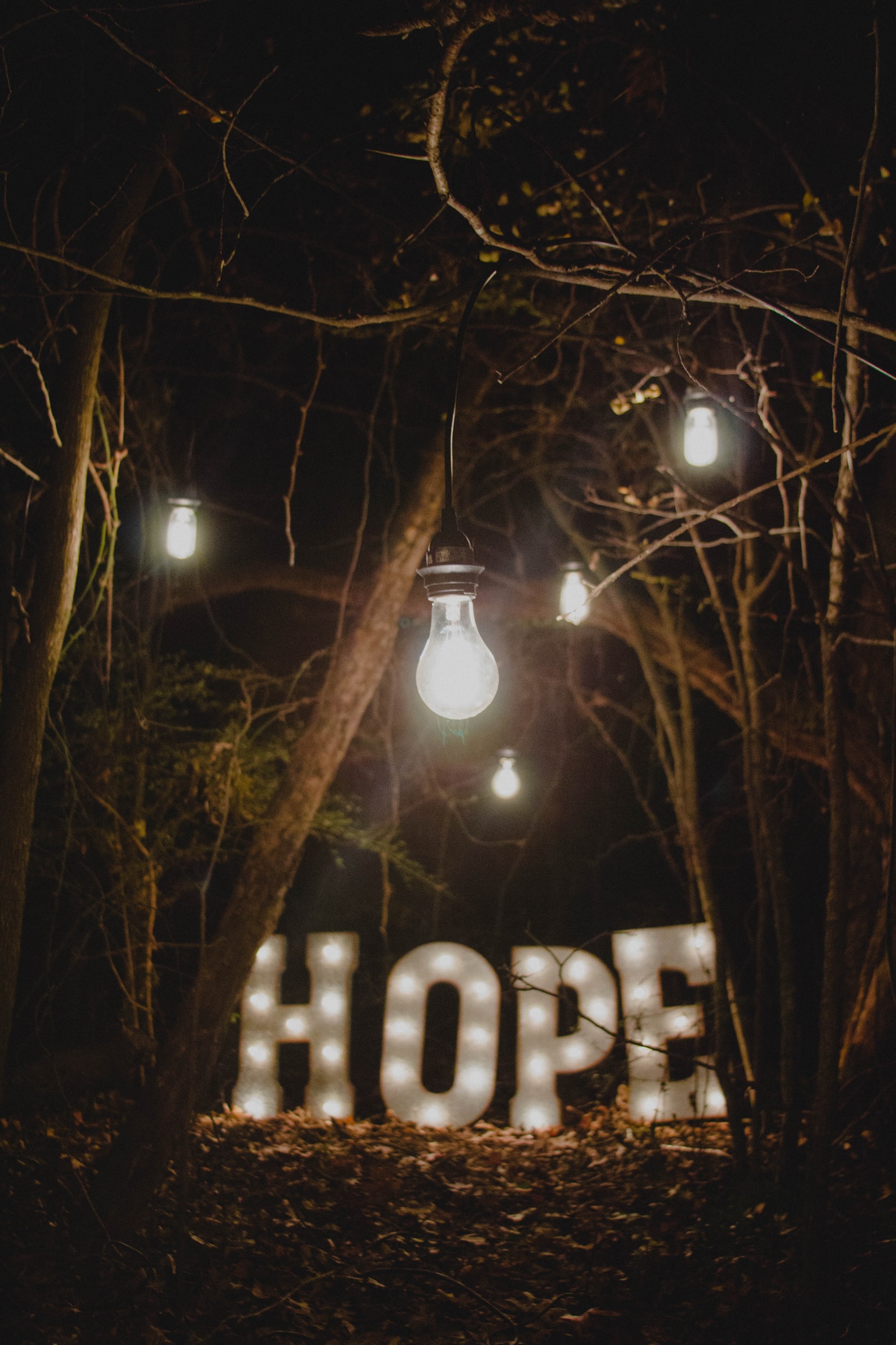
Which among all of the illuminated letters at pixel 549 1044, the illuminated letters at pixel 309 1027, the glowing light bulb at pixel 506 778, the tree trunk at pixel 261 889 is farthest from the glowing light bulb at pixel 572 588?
the illuminated letters at pixel 309 1027

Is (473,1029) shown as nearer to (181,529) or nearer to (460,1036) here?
(460,1036)

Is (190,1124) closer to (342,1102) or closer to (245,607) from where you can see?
(342,1102)

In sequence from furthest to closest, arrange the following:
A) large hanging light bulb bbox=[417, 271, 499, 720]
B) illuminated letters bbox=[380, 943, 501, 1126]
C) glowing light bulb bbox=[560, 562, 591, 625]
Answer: glowing light bulb bbox=[560, 562, 591, 625] → illuminated letters bbox=[380, 943, 501, 1126] → large hanging light bulb bbox=[417, 271, 499, 720]

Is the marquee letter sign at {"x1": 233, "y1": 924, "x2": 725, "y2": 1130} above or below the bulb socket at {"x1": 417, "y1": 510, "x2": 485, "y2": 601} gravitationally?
below

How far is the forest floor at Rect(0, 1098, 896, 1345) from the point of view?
421 centimetres

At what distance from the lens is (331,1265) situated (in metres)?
4.91

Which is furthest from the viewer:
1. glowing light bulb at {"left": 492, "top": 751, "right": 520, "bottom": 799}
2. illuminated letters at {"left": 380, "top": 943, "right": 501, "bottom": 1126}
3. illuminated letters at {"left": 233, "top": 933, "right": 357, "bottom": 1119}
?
glowing light bulb at {"left": 492, "top": 751, "right": 520, "bottom": 799}

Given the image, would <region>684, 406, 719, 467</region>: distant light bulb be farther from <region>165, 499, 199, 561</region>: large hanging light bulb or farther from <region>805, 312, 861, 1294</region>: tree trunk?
<region>165, 499, 199, 561</region>: large hanging light bulb

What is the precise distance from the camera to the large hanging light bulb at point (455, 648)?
2742 millimetres

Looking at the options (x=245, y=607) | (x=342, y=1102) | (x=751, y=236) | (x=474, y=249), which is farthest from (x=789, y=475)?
(x=245, y=607)

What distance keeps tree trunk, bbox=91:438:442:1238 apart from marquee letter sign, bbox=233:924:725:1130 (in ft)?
2.28

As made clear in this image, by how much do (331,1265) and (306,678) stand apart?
5.20 m

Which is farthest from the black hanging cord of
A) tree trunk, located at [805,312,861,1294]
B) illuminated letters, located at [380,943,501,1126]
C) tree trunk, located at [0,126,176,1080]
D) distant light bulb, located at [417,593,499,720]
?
illuminated letters, located at [380,943,501,1126]

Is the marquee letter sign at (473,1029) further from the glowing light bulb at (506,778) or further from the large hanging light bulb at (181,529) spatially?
the large hanging light bulb at (181,529)
